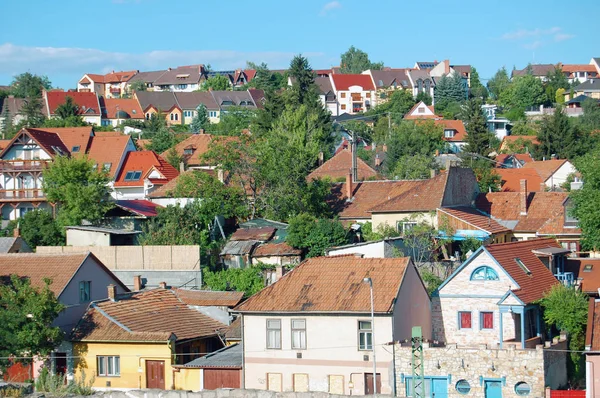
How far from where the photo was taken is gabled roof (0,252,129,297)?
41125 millimetres

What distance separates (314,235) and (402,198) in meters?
6.88

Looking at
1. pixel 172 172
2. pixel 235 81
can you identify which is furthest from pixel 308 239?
pixel 235 81

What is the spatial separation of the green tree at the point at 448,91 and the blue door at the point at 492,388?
96.1 meters

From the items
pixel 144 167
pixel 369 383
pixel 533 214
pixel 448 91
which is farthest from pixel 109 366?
pixel 448 91

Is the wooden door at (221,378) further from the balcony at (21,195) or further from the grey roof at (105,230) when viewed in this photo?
the balcony at (21,195)

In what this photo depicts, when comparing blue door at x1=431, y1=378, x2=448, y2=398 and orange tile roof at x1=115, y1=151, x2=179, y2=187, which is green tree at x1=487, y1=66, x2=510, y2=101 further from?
blue door at x1=431, y1=378, x2=448, y2=398

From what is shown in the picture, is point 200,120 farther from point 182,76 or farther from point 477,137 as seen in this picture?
point 182,76

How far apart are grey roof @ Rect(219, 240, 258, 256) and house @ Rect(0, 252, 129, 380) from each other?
7.38 meters

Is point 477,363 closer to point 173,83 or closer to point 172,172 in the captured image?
point 172,172

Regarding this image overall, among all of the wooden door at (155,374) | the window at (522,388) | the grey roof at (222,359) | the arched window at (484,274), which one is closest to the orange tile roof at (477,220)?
the arched window at (484,274)

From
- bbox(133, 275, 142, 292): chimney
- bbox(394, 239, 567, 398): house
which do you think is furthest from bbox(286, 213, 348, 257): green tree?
bbox(394, 239, 567, 398): house

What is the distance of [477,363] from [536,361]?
188 cm

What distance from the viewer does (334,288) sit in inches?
1486

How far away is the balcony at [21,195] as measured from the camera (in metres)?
58.8
